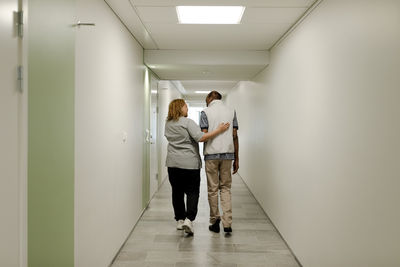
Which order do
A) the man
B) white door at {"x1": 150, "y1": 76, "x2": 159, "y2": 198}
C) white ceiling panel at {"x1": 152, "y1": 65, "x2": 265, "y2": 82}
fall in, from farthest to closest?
white door at {"x1": 150, "y1": 76, "x2": 159, "y2": 198}, white ceiling panel at {"x1": 152, "y1": 65, "x2": 265, "y2": 82}, the man

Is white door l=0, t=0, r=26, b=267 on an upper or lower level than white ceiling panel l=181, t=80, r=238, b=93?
lower

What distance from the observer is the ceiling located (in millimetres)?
2713

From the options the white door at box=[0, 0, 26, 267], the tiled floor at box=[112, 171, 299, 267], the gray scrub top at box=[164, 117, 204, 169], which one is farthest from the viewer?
the gray scrub top at box=[164, 117, 204, 169]

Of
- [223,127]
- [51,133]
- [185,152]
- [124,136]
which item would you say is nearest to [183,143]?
[185,152]

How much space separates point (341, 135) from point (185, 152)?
6.01 ft

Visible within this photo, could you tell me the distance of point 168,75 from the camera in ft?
18.2

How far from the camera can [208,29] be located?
11.3 feet

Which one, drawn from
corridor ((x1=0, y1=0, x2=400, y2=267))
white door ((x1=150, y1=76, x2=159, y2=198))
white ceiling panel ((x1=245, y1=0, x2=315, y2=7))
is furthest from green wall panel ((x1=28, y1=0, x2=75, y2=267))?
white door ((x1=150, y1=76, x2=159, y2=198))

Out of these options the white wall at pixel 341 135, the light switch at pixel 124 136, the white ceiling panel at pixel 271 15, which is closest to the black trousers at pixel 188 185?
the light switch at pixel 124 136

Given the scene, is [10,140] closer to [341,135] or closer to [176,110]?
[341,135]

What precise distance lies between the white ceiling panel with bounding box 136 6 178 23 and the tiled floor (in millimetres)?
2188

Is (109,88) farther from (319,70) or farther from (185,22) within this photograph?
(319,70)

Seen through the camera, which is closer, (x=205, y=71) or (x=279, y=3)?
(x=279, y=3)

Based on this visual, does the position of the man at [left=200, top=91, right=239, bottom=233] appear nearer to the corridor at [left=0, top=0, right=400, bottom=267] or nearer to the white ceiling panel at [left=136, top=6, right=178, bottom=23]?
the corridor at [left=0, top=0, right=400, bottom=267]
